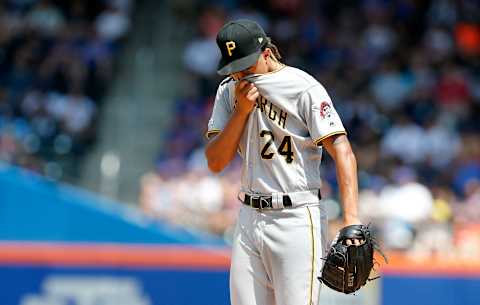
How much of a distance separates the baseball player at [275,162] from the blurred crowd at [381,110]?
4.49 metres

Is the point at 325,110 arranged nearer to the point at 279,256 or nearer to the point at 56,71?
the point at 279,256

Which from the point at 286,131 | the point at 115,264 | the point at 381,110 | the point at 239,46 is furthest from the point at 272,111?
the point at 381,110

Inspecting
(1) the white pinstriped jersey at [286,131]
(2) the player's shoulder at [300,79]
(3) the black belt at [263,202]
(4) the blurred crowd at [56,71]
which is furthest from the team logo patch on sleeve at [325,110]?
(4) the blurred crowd at [56,71]

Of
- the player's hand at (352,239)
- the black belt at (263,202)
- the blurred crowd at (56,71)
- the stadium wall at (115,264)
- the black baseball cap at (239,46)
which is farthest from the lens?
the blurred crowd at (56,71)

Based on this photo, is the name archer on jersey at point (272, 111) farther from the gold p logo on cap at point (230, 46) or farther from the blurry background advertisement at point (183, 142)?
the blurry background advertisement at point (183, 142)

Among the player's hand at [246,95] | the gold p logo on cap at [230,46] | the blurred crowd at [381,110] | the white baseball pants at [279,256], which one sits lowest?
the white baseball pants at [279,256]

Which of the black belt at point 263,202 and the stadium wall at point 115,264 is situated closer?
the black belt at point 263,202

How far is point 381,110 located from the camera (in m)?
12.7

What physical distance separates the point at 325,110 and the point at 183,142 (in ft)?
24.8

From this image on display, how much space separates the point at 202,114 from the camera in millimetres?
12641

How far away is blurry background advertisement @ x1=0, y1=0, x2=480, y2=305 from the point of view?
8.76 m

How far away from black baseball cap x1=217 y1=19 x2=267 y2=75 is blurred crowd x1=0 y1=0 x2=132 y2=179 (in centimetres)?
629

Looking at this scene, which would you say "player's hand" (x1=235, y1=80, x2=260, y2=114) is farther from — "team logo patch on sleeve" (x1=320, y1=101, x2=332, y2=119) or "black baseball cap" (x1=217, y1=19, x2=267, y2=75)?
"team logo patch on sleeve" (x1=320, y1=101, x2=332, y2=119)

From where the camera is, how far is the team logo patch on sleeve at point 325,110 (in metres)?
4.62
